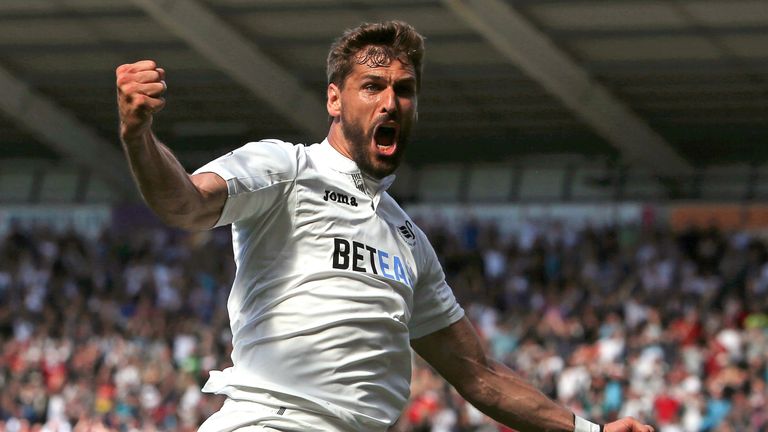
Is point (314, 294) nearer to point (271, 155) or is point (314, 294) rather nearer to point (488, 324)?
point (271, 155)

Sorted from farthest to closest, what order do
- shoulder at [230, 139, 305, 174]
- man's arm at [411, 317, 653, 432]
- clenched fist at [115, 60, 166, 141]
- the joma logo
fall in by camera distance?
1. man's arm at [411, 317, 653, 432]
2. the joma logo
3. shoulder at [230, 139, 305, 174]
4. clenched fist at [115, 60, 166, 141]

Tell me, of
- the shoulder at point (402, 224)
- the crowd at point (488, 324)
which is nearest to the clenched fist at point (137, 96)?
the shoulder at point (402, 224)

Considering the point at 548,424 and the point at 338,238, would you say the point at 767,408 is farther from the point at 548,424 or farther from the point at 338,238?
the point at 338,238

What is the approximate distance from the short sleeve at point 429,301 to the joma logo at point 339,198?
0.39 m

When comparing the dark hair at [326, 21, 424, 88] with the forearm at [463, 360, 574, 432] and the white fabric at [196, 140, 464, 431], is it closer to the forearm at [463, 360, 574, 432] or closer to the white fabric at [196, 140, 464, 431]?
the white fabric at [196, 140, 464, 431]

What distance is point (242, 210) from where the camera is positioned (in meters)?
3.81

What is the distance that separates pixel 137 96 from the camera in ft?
10.5

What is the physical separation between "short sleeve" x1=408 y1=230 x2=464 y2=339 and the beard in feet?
1.20

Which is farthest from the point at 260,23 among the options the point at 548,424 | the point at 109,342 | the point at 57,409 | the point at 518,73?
the point at 548,424

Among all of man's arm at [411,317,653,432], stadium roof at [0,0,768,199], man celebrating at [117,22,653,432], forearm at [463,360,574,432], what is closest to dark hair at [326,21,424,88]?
man celebrating at [117,22,653,432]

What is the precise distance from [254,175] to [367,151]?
0.48 metres

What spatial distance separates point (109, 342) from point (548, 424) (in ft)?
56.6

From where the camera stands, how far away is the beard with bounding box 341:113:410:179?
13.6ft

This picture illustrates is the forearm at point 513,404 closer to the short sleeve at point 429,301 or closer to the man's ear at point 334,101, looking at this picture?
the short sleeve at point 429,301
